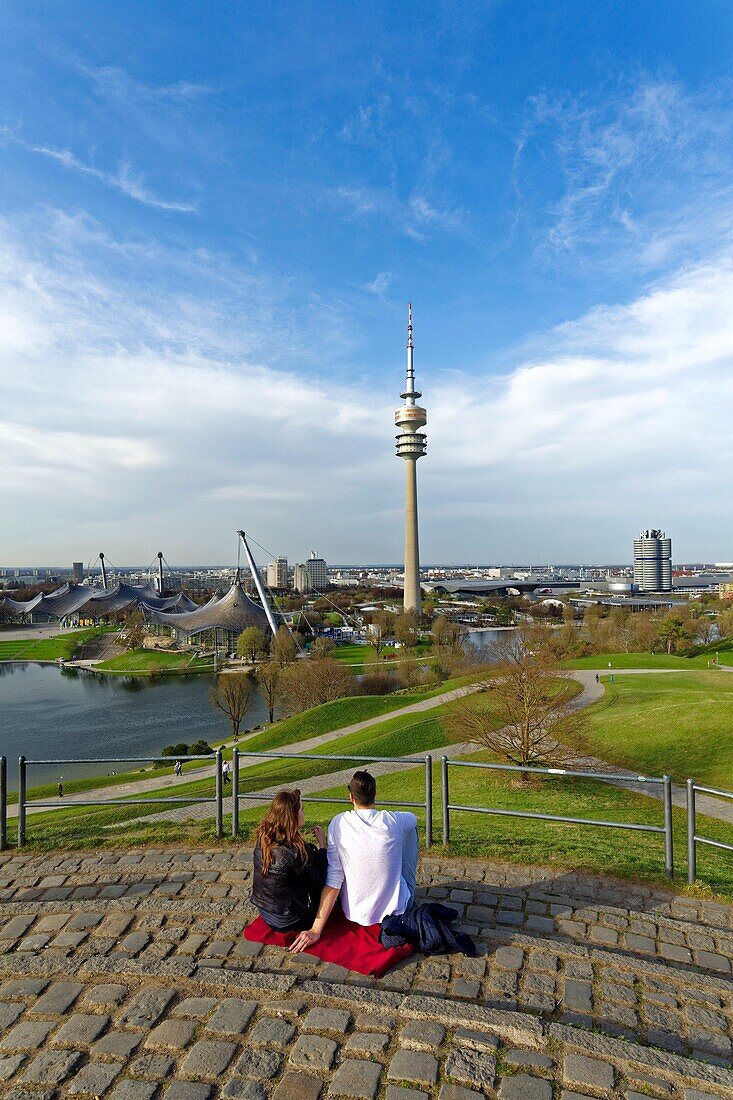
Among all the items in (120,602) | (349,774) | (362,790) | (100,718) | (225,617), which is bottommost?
(100,718)

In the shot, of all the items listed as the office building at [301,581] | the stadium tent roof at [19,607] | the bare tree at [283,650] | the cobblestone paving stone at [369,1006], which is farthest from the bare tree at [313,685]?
the office building at [301,581]

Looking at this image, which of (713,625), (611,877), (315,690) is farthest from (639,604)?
(611,877)

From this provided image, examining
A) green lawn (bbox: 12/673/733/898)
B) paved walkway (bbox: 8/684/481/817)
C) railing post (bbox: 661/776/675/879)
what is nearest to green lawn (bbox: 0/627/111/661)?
paved walkway (bbox: 8/684/481/817)

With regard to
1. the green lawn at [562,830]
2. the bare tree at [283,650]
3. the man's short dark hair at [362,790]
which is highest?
the man's short dark hair at [362,790]

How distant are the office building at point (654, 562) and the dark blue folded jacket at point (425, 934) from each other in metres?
159

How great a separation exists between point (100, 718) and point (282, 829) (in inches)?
1306

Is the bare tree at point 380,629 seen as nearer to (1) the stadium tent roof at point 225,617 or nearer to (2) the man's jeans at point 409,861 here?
(1) the stadium tent roof at point 225,617

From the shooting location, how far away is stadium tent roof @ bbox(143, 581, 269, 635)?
57906 millimetres

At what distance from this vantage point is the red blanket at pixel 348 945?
11.8 feet

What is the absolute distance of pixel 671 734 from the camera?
603 inches

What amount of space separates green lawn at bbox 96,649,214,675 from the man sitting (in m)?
48.4

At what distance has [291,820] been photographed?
395cm

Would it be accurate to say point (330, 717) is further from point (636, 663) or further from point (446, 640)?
point (446, 640)

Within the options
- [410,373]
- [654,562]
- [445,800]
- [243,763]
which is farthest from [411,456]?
[654,562]
